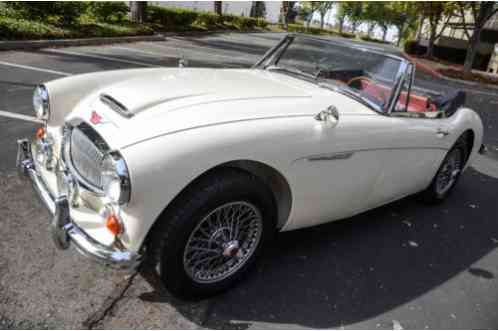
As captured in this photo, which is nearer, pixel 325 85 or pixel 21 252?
pixel 21 252

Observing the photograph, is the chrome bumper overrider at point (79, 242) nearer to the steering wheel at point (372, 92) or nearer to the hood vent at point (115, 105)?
the hood vent at point (115, 105)

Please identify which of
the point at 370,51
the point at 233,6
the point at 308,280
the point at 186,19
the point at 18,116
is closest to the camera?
the point at 308,280

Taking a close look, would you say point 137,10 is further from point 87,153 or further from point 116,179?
point 116,179

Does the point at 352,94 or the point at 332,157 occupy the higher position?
the point at 352,94

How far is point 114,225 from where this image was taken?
5.98 ft

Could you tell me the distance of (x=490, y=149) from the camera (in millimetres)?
6027

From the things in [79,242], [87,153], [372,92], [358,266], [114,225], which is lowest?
[358,266]

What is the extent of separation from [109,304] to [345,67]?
2446 mm

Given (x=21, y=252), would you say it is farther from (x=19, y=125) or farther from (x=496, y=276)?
(x=496, y=276)

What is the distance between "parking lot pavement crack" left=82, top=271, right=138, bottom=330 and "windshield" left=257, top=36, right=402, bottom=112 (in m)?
2.00

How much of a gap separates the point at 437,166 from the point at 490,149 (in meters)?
3.40

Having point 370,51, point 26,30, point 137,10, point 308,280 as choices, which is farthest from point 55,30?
point 308,280

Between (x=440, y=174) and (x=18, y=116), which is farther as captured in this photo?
(x=18, y=116)

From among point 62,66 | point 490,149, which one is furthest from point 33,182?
point 490,149
